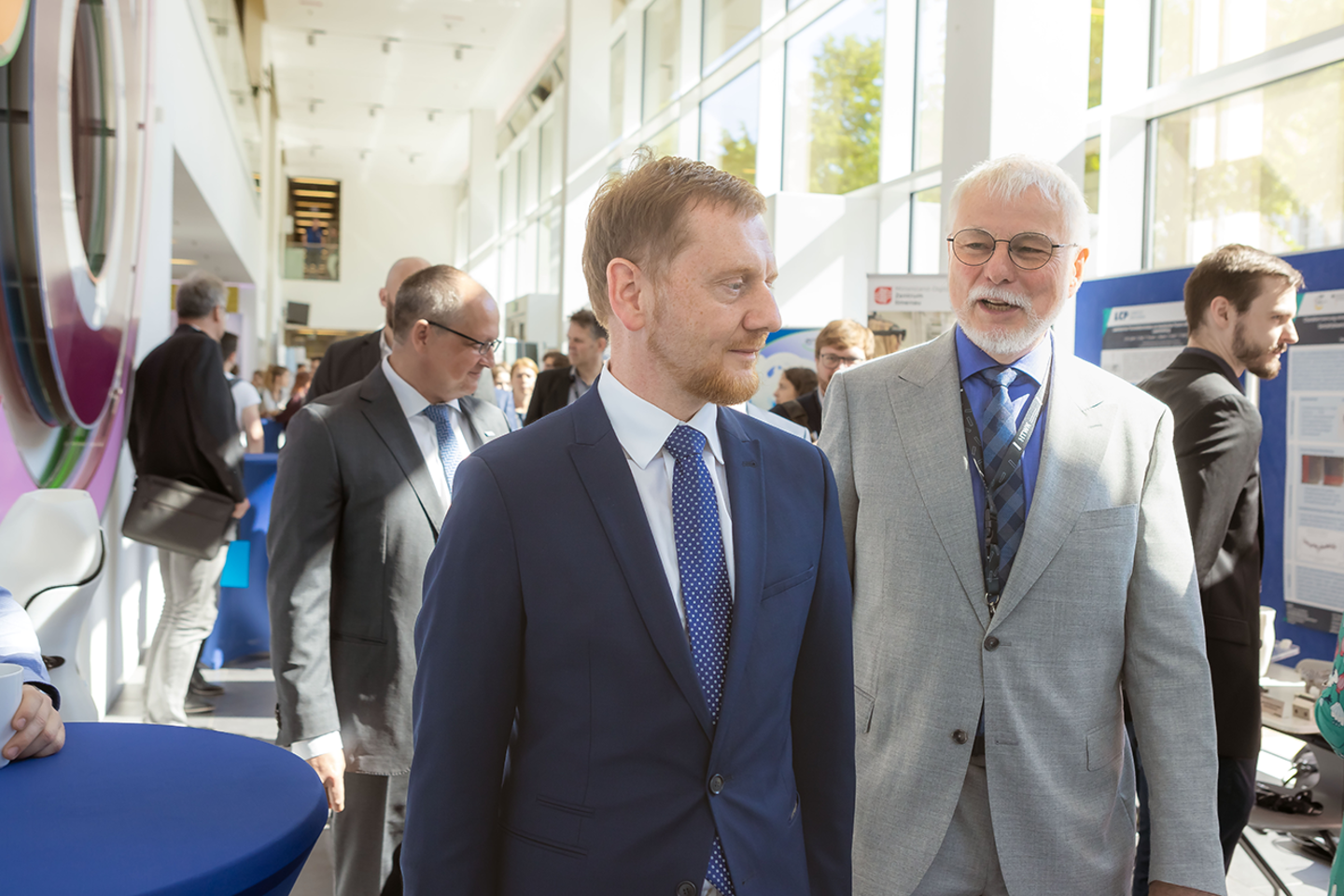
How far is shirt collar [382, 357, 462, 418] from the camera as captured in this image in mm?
2430

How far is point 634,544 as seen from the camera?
1.18 m

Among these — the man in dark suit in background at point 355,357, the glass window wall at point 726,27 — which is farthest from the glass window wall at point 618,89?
the man in dark suit in background at point 355,357

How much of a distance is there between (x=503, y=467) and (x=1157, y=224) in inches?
223

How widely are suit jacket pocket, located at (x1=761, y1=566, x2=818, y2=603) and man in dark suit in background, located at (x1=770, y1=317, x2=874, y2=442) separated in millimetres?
3148

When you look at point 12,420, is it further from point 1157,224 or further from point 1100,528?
point 1157,224

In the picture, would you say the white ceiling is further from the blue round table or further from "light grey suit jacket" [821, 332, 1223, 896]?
the blue round table

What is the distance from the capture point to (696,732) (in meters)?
1.17

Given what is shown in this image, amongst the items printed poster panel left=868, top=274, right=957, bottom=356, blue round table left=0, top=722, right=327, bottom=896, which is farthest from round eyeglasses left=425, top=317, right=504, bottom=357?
printed poster panel left=868, top=274, right=957, bottom=356

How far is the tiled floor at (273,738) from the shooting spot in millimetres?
3393

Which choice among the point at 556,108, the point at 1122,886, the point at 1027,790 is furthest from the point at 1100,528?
the point at 556,108

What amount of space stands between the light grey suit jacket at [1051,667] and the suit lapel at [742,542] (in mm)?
505

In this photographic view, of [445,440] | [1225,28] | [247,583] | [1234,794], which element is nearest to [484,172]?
[247,583]

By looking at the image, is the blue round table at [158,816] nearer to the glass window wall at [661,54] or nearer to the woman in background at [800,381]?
the woman in background at [800,381]

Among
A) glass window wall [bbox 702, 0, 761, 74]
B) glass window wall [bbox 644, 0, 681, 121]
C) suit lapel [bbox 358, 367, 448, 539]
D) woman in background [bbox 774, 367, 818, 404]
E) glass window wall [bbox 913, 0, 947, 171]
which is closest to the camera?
suit lapel [bbox 358, 367, 448, 539]
